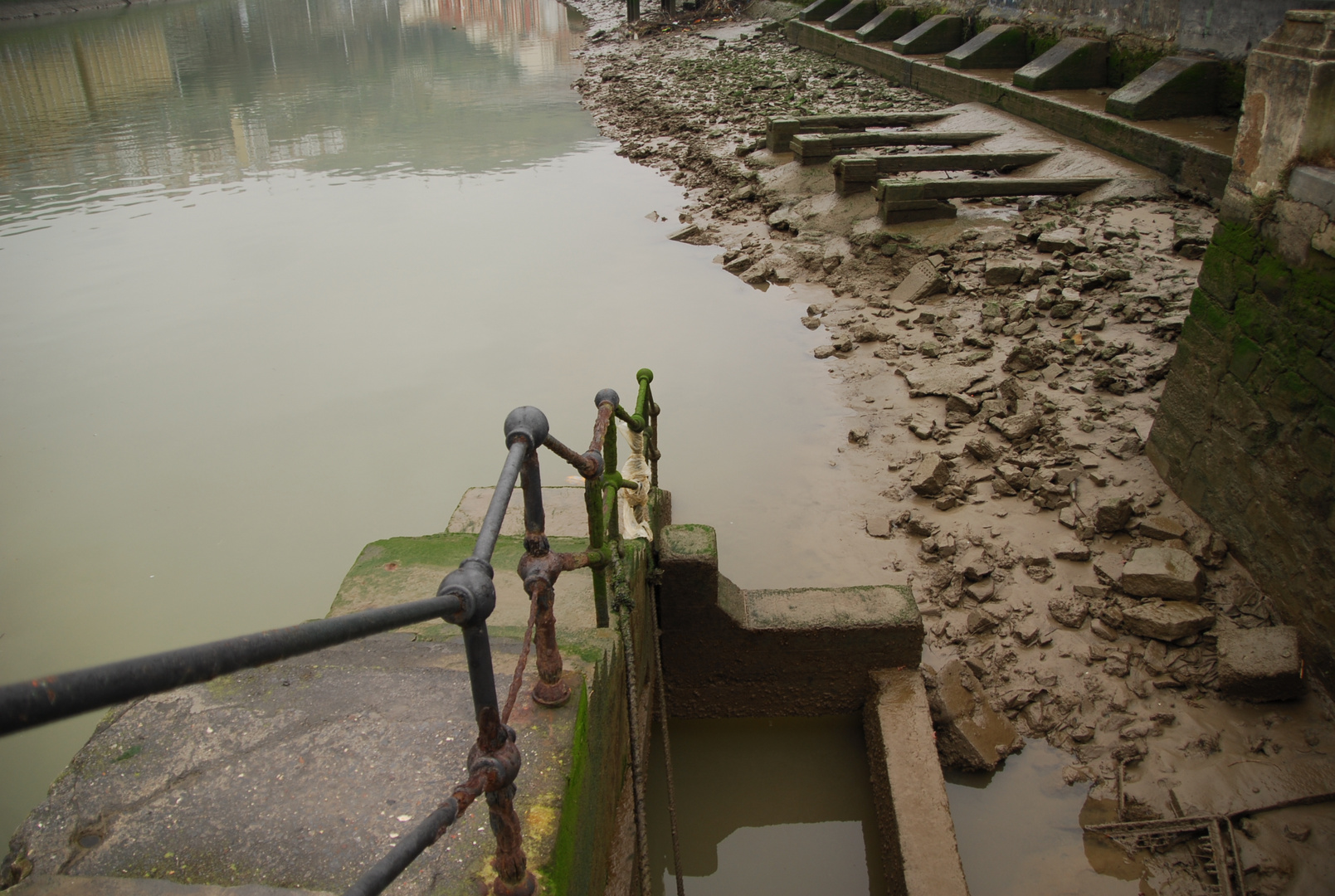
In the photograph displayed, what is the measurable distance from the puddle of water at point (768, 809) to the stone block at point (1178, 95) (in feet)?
29.1

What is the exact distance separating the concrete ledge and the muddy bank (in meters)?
0.24

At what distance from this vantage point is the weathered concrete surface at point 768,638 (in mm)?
4023

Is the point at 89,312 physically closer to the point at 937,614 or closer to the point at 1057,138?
the point at 937,614

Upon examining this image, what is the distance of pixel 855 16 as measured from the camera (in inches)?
778

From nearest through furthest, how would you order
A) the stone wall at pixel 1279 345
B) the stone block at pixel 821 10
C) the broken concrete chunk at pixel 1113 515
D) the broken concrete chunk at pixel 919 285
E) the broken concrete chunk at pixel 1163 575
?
the stone wall at pixel 1279 345 < the broken concrete chunk at pixel 1163 575 < the broken concrete chunk at pixel 1113 515 < the broken concrete chunk at pixel 919 285 < the stone block at pixel 821 10

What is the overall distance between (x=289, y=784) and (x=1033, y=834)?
3.10 m

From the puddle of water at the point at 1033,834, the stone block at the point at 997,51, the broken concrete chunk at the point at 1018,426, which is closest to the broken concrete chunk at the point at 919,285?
the broken concrete chunk at the point at 1018,426

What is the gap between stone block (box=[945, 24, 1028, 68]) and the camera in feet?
45.6

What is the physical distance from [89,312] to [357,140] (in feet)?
28.9

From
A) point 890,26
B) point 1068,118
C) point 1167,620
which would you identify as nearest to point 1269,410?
point 1167,620

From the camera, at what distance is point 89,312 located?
30.7 ft

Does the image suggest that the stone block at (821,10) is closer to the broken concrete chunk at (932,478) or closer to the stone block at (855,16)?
the stone block at (855,16)

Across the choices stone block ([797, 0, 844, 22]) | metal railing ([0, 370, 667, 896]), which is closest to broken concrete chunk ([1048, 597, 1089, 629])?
metal railing ([0, 370, 667, 896])

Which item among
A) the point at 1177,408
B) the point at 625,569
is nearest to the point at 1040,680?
the point at 1177,408
